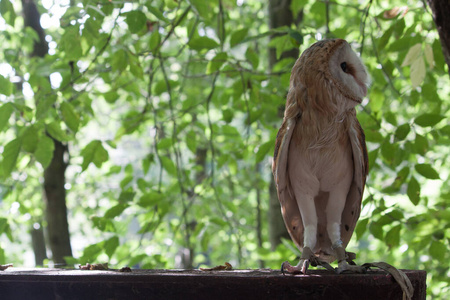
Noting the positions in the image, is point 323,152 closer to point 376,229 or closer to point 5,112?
point 376,229

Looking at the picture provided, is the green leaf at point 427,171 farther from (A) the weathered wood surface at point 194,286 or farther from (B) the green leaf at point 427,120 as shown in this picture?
(A) the weathered wood surface at point 194,286

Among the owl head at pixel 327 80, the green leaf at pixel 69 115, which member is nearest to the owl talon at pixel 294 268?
the owl head at pixel 327 80

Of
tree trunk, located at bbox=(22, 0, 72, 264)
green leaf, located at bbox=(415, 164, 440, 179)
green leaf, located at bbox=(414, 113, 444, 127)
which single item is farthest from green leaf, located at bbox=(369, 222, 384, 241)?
tree trunk, located at bbox=(22, 0, 72, 264)

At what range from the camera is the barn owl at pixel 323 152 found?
1528mm

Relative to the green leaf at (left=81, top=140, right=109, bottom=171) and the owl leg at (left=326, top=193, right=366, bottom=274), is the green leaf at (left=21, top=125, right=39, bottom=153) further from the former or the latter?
the owl leg at (left=326, top=193, right=366, bottom=274)

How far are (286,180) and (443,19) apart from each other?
34.4 inches

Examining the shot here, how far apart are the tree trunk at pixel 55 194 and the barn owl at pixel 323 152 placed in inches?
102

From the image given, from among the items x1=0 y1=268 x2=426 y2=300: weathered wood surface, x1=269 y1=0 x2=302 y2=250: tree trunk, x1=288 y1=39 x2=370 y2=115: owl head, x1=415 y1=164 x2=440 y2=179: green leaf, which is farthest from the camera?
x1=269 y1=0 x2=302 y2=250: tree trunk

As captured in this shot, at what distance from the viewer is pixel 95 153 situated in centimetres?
256

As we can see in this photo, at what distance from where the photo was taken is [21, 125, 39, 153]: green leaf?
230cm

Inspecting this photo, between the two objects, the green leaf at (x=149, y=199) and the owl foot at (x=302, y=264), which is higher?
the green leaf at (x=149, y=199)

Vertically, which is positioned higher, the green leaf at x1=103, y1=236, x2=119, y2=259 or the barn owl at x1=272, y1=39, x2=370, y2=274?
the barn owl at x1=272, y1=39, x2=370, y2=274

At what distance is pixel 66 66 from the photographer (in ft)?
8.76

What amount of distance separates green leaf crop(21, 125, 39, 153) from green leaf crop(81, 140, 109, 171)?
30 cm
